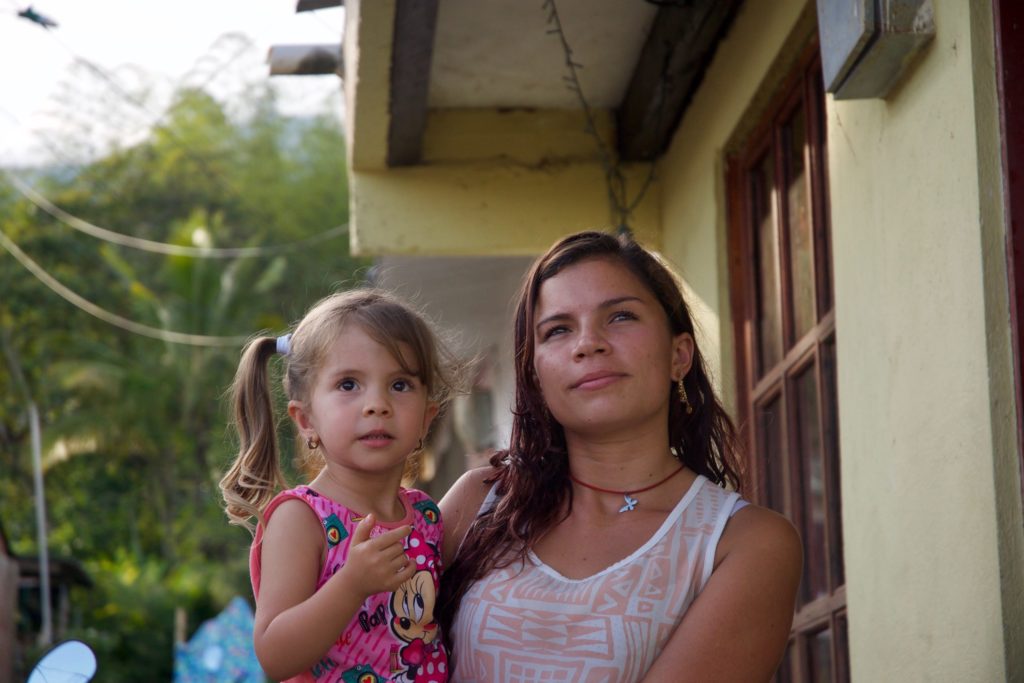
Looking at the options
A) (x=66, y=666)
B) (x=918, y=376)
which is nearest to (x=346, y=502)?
(x=66, y=666)

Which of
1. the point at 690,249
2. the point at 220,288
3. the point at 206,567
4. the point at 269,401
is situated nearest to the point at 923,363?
the point at 269,401

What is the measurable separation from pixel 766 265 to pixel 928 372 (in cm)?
188

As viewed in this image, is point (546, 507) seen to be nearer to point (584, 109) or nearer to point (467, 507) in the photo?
point (467, 507)

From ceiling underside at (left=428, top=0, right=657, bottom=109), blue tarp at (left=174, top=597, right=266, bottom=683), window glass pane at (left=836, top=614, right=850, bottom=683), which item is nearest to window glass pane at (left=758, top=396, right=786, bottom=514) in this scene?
window glass pane at (left=836, top=614, right=850, bottom=683)

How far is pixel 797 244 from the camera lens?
13.1 ft

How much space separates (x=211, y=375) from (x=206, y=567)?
364 centimetres

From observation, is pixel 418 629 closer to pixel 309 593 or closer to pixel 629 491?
pixel 309 593

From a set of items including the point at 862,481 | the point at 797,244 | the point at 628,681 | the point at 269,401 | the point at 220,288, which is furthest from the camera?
the point at 220,288

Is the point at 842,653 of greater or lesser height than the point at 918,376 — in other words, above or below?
below

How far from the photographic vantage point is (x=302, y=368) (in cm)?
270

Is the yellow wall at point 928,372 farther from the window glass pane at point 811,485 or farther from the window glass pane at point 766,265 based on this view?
the window glass pane at point 766,265

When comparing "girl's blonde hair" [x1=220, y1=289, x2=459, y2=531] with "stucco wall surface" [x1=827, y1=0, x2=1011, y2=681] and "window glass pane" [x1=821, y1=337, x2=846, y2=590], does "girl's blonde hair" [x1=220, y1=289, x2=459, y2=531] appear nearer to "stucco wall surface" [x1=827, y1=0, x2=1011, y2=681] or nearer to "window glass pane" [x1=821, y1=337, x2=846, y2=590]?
"stucco wall surface" [x1=827, y1=0, x2=1011, y2=681]

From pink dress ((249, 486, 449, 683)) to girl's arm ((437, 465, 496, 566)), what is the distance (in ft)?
0.48

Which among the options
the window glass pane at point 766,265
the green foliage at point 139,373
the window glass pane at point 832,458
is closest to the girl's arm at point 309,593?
the window glass pane at point 832,458
